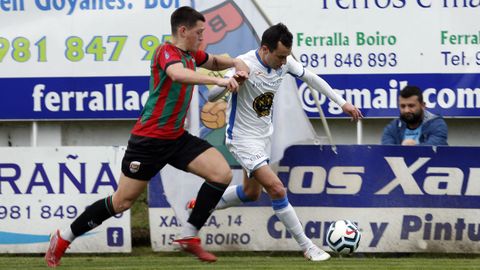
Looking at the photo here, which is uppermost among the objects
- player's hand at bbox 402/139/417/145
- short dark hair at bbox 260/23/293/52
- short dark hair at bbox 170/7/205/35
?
Answer: short dark hair at bbox 170/7/205/35

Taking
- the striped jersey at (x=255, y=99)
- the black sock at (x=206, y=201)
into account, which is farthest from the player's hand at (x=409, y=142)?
the black sock at (x=206, y=201)

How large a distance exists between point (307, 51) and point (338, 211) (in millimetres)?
1686

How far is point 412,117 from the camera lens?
10.5 m

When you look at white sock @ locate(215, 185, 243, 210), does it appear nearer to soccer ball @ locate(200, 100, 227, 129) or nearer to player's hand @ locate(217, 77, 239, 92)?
soccer ball @ locate(200, 100, 227, 129)

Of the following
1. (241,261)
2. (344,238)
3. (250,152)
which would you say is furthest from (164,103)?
(344,238)

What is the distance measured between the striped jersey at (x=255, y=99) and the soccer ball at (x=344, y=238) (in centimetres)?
103

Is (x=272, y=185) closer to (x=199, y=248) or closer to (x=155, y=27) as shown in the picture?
(x=199, y=248)

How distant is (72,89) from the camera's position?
1139 centimetres

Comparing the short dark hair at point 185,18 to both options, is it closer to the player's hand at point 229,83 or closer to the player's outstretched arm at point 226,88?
the player's outstretched arm at point 226,88

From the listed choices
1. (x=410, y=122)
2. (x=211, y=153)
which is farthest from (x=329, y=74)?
(x=211, y=153)

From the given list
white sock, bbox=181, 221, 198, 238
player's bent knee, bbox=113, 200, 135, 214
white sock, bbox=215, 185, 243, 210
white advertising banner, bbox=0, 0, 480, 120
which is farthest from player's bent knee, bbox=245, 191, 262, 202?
white advertising banner, bbox=0, 0, 480, 120

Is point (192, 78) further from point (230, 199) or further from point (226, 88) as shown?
point (230, 199)

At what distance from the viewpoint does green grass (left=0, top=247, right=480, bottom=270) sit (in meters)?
9.05

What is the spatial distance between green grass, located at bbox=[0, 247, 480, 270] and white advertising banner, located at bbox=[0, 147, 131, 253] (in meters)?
0.17
